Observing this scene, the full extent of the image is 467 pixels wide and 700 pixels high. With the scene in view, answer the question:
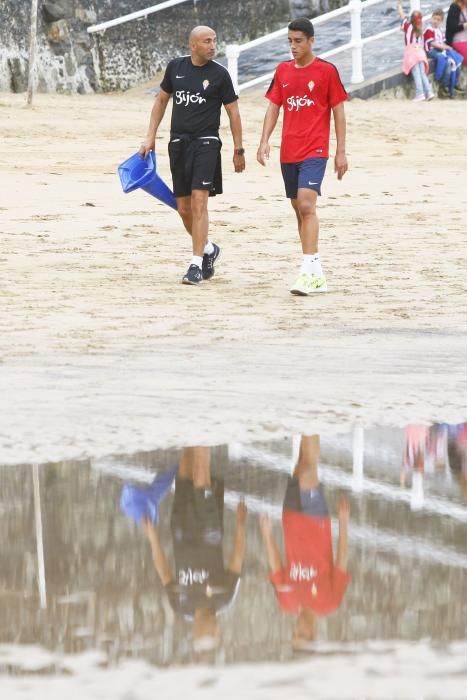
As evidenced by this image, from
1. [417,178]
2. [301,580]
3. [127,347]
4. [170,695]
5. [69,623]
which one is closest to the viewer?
[170,695]

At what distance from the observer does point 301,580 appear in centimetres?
444

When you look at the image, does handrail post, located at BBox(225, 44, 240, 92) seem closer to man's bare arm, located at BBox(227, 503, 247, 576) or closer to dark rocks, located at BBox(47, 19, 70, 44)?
dark rocks, located at BBox(47, 19, 70, 44)

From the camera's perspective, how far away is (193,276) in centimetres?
1041

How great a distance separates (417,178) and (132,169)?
20.2 ft

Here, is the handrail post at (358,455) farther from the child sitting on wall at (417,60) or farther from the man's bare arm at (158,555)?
the child sitting on wall at (417,60)

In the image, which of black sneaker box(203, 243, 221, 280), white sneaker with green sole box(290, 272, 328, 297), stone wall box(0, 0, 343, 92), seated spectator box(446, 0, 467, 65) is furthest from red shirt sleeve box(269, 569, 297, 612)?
seated spectator box(446, 0, 467, 65)

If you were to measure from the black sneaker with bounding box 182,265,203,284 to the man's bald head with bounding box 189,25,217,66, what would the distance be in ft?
4.43

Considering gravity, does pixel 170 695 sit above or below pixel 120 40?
below

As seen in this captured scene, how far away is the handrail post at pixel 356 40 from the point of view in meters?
23.2

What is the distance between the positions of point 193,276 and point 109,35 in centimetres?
1421

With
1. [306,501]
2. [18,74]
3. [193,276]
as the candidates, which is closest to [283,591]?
[306,501]

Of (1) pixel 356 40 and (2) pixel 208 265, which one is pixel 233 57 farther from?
(2) pixel 208 265

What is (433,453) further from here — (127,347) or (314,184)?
(314,184)

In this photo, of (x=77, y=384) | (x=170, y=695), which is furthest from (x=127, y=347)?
(x=170, y=695)
